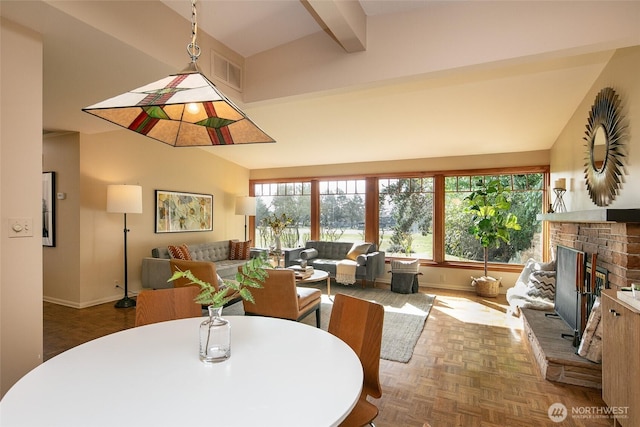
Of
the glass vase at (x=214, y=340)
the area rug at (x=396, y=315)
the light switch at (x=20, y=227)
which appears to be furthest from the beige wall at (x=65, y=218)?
the glass vase at (x=214, y=340)

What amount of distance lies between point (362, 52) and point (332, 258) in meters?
4.28

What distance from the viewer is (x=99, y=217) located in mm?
4730

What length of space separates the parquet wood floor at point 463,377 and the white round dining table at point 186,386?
3.90 feet

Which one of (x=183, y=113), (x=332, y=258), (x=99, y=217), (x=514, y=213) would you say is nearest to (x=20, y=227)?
A: (x=183, y=113)

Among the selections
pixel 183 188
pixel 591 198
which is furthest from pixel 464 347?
pixel 183 188

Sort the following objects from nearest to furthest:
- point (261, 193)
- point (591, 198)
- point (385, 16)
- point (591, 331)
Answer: point (591, 331)
point (385, 16)
point (591, 198)
point (261, 193)

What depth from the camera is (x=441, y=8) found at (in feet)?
8.50

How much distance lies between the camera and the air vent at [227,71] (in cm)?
313

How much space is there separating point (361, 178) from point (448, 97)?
2.78m

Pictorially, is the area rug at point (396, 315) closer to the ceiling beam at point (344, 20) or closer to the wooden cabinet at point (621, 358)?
the wooden cabinet at point (621, 358)

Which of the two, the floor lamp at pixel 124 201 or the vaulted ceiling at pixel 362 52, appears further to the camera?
the floor lamp at pixel 124 201

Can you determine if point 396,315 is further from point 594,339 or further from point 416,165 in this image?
point 416,165

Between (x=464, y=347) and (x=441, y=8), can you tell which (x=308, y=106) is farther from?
(x=464, y=347)

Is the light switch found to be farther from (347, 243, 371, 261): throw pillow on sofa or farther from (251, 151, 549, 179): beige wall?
(251, 151, 549, 179): beige wall
